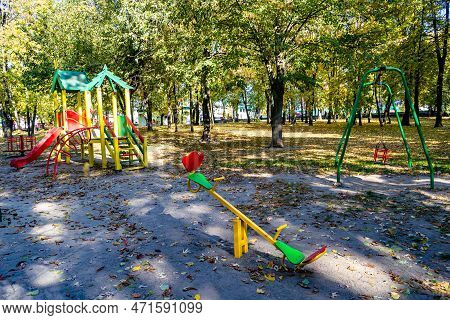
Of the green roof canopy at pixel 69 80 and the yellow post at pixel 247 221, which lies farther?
the green roof canopy at pixel 69 80

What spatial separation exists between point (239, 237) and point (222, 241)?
794mm

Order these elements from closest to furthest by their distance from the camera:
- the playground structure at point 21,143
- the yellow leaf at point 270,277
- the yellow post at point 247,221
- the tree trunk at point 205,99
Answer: the yellow leaf at point 270,277, the yellow post at point 247,221, the playground structure at point 21,143, the tree trunk at point 205,99

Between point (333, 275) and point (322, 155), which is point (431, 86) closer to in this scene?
point (322, 155)

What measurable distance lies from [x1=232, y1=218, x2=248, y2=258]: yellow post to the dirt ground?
0.13 meters

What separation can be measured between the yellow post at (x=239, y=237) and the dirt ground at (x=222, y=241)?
5.1 inches

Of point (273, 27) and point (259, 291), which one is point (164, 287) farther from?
point (273, 27)

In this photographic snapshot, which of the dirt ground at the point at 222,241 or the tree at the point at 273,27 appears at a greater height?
the tree at the point at 273,27

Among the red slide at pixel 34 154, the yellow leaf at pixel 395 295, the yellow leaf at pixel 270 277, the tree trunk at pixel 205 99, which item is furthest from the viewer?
the tree trunk at pixel 205 99

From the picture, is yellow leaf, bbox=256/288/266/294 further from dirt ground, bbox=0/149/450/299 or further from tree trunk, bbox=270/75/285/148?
tree trunk, bbox=270/75/285/148

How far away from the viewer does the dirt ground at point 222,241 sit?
3.82 metres

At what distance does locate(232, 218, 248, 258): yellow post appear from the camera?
4.54 metres

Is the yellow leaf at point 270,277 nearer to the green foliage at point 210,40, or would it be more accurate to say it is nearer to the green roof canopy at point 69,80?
the green foliage at point 210,40

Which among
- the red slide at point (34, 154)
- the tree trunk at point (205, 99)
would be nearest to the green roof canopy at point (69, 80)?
the red slide at point (34, 154)

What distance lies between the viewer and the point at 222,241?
5266 mm
